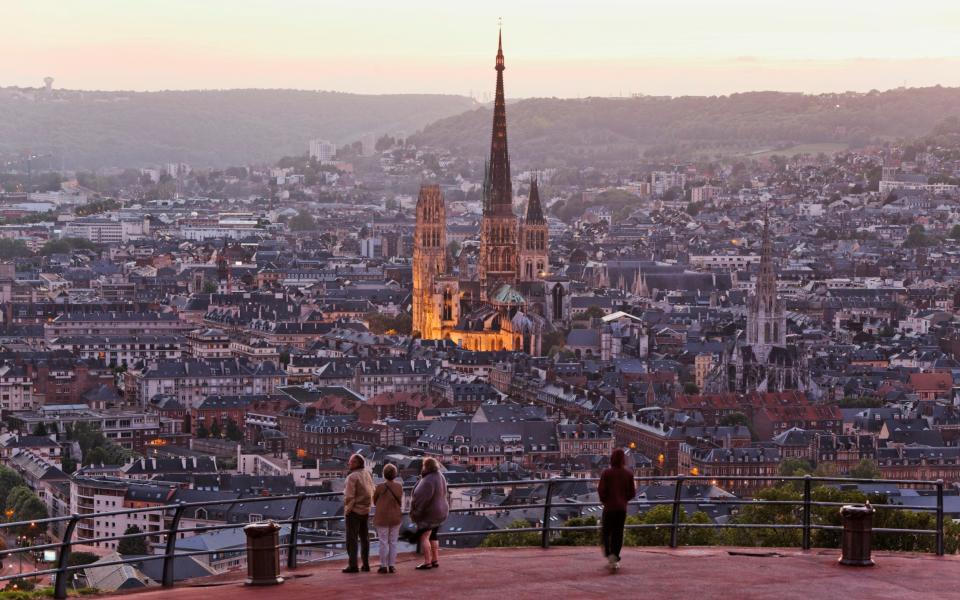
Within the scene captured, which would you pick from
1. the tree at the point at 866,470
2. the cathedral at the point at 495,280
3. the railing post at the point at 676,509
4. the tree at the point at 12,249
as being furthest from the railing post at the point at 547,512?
the tree at the point at 12,249

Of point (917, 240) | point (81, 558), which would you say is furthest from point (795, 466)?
point (917, 240)

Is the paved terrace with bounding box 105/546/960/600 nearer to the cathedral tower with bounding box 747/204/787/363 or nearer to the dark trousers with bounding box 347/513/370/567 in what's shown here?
the dark trousers with bounding box 347/513/370/567

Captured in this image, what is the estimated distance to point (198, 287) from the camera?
14475cm

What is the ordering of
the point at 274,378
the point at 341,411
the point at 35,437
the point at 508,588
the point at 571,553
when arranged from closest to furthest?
1. the point at 508,588
2. the point at 571,553
3. the point at 35,437
4. the point at 341,411
5. the point at 274,378

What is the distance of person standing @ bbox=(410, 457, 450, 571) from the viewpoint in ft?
62.1

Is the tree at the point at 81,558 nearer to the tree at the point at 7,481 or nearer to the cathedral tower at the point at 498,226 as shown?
the tree at the point at 7,481

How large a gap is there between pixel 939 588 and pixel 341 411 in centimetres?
6065

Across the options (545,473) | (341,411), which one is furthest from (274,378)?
(545,473)

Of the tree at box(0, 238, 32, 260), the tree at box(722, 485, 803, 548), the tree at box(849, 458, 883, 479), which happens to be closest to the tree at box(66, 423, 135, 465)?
the tree at box(849, 458, 883, 479)

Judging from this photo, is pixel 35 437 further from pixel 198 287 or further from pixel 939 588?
pixel 198 287

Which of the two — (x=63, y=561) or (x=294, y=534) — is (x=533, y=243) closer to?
(x=294, y=534)

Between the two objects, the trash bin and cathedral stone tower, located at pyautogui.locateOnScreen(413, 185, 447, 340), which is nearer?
the trash bin

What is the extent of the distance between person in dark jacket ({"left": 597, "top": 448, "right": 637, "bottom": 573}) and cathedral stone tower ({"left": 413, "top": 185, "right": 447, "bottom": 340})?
87.4 meters

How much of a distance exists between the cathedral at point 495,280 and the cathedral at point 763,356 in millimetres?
11488
